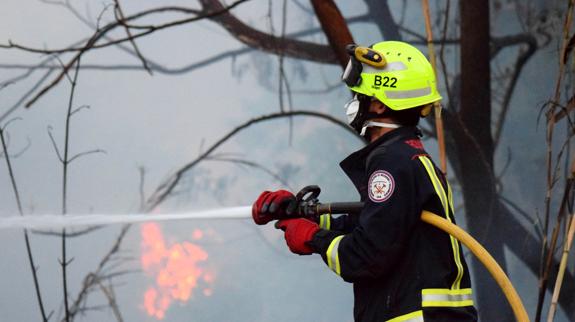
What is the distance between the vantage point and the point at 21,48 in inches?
146

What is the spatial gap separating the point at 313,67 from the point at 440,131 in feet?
1.81

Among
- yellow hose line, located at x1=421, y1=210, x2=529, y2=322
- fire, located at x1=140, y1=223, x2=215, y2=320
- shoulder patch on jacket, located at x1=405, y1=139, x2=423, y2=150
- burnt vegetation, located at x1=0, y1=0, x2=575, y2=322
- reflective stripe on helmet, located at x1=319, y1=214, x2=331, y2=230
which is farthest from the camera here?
burnt vegetation, located at x1=0, y1=0, x2=575, y2=322

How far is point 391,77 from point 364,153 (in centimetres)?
21

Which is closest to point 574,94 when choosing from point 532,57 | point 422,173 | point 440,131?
point 532,57

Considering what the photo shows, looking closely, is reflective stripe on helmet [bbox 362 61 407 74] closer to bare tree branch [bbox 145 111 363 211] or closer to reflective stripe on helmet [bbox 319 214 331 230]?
reflective stripe on helmet [bbox 319 214 331 230]

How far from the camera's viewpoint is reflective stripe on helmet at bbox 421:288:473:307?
2.58m

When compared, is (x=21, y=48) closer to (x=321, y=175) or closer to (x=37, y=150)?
(x=37, y=150)

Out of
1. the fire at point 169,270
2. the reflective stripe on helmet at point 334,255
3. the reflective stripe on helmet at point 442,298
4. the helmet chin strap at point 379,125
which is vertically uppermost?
the helmet chin strap at point 379,125

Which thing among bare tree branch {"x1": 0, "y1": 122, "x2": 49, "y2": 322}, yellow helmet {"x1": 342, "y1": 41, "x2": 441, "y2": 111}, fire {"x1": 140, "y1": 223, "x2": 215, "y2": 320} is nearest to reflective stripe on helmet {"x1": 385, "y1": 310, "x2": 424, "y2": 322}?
yellow helmet {"x1": 342, "y1": 41, "x2": 441, "y2": 111}

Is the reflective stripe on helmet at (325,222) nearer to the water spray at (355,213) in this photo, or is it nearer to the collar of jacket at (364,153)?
the water spray at (355,213)

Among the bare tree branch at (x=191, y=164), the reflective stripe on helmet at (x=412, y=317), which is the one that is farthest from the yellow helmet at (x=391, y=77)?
the bare tree branch at (x=191, y=164)

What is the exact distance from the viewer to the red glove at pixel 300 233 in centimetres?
268

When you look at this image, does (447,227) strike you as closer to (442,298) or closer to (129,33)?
(442,298)

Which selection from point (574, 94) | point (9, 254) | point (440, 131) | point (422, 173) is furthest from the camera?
point (574, 94)
